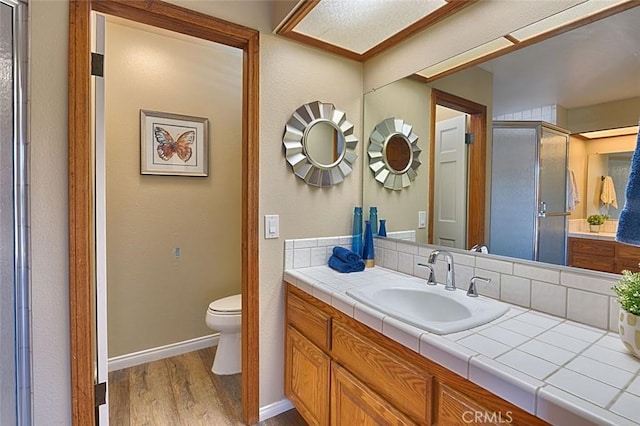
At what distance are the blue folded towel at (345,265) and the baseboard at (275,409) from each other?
2.78 feet

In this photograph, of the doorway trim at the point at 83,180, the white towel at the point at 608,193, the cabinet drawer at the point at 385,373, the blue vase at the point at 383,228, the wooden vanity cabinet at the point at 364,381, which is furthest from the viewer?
the blue vase at the point at 383,228

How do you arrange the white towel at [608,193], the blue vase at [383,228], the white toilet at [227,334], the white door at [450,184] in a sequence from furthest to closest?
the white toilet at [227,334], the blue vase at [383,228], the white door at [450,184], the white towel at [608,193]

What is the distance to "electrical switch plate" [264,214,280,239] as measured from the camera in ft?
5.71

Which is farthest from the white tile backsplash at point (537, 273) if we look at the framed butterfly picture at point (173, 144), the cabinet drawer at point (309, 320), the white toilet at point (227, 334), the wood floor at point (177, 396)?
the framed butterfly picture at point (173, 144)

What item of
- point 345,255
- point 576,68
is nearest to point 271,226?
point 345,255

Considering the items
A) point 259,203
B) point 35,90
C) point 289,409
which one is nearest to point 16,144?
point 35,90

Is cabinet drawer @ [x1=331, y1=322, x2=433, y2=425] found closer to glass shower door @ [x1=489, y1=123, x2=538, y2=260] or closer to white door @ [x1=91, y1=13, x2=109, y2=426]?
glass shower door @ [x1=489, y1=123, x2=538, y2=260]

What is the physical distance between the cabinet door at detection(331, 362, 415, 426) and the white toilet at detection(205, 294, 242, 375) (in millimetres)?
1067

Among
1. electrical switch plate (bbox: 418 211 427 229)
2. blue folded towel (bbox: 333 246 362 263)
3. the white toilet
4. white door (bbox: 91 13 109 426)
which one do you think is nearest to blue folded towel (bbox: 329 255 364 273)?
blue folded towel (bbox: 333 246 362 263)

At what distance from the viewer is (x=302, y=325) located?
162cm

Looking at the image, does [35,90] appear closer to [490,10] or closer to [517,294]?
[490,10]

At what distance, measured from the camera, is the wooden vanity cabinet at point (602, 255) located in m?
1.00

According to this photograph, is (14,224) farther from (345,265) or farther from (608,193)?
(608,193)

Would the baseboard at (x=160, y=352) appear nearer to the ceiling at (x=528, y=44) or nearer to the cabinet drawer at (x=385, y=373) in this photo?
the cabinet drawer at (x=385, y=373)
